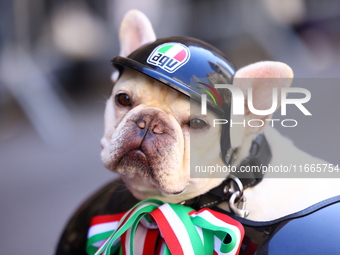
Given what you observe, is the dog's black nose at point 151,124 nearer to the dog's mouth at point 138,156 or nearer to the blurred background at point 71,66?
the dog's mouth at point 138,156

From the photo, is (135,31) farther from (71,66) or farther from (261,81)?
(71,66)

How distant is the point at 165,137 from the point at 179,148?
42mm

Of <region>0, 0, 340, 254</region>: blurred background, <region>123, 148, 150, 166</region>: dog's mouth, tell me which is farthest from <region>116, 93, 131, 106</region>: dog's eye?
<region>0, 0, 340, 254</region>: blurred background

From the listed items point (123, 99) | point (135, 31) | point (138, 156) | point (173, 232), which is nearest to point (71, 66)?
point (135, 31)

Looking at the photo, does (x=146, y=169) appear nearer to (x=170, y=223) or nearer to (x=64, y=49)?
(x=170, y=223)

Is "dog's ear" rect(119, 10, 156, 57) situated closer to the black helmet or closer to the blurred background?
the black helmet

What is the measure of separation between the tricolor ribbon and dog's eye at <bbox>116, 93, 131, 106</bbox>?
24 centimetres

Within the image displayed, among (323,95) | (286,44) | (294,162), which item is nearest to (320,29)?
(286,44)

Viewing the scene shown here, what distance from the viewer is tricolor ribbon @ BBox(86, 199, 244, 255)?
93 centimetres

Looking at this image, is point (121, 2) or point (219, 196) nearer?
point (219, 196)

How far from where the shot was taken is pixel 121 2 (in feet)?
19.7

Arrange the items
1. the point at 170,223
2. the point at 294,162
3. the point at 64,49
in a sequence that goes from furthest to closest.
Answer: the point at 64,49 → the point at 294,162 → the point at 170,223

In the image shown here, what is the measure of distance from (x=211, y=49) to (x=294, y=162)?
0.32m

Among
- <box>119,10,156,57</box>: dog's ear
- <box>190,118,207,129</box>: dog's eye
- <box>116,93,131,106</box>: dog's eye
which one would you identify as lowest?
<box>190,118,207,129</box>: dog's eye
